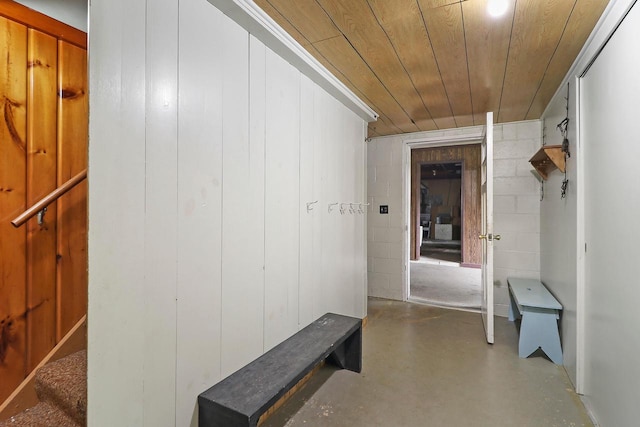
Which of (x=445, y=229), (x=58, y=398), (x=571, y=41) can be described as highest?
(x=571, y=41)

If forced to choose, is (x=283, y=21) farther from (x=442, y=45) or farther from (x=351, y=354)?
(x=351, y=354)

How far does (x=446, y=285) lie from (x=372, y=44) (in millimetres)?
4149

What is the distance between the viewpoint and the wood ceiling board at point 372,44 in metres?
1.56

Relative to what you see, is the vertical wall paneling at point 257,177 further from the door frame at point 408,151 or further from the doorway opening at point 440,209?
the doorway opening at point 440,209

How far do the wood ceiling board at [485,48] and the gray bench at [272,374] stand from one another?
6.66 feet

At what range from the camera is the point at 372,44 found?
6.23ft

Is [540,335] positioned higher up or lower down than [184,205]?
lower down

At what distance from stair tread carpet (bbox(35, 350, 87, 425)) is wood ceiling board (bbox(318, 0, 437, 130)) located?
2082 mm

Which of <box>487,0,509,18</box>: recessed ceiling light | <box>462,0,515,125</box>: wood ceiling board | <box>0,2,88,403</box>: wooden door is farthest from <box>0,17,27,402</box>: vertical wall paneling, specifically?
<box>487,0,509,18</box>: recessed ceiling light

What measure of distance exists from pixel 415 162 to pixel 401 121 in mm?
3765

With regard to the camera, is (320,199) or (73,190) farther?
(320,199)

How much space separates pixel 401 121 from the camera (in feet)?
11.6

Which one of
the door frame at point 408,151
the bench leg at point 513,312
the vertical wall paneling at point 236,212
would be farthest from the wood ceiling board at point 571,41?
the bench leg at point 513,312

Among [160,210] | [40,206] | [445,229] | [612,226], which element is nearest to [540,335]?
[612,226]
